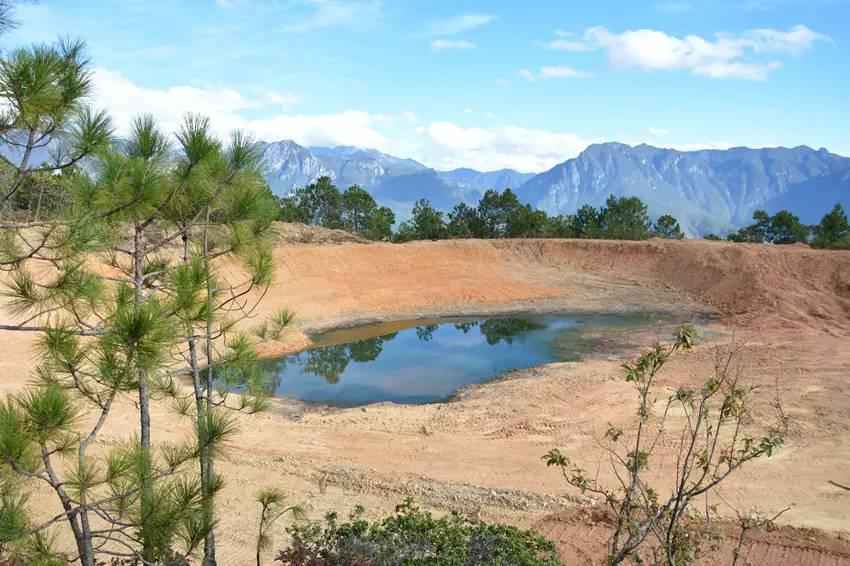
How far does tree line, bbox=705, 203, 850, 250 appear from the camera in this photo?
86.5ft

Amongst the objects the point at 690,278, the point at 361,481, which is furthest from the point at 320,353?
the point at 690,278

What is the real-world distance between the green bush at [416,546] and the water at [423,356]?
7396 mm

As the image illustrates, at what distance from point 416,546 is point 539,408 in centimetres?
671

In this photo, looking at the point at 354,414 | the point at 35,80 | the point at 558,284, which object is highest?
the point at 35,80

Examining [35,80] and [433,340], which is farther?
[433,340]

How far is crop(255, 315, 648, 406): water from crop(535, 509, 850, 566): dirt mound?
653cm

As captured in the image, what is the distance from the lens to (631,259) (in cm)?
2588

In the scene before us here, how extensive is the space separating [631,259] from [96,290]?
998 inches

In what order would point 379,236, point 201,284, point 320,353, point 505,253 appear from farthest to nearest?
point 379,236
point 505,253
point 320,353
point 201,284

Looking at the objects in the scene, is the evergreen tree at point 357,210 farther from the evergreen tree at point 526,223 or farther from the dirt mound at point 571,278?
the evergreen tree at point 526,223

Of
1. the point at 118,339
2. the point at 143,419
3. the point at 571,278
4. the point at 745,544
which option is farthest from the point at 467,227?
the point at 118,339

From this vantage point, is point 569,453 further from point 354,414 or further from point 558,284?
point 558,284

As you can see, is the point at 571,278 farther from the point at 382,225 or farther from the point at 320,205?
the point at 320,205

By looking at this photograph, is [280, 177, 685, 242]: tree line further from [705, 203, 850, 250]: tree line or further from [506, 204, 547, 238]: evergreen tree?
[705, 203, 850, 250]: tree line
